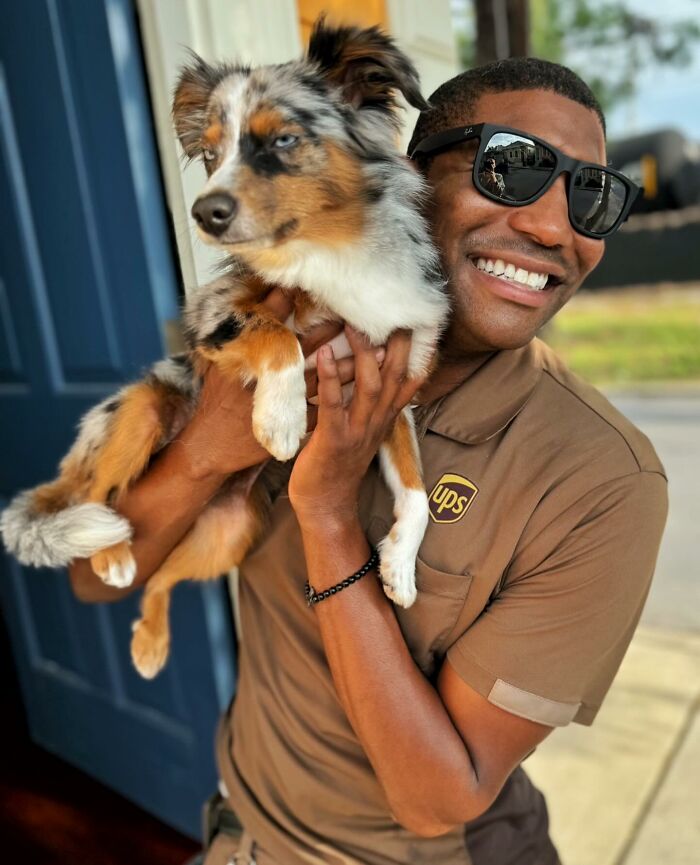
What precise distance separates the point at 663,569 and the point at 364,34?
380 centimetres

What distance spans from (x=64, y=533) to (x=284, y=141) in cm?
92

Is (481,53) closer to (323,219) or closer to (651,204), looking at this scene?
(323,219)

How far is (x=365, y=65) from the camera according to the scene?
135 centimetres

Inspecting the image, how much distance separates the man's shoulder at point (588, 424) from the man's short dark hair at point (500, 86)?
1.56ft

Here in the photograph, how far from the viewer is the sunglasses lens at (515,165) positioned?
3.98 feet

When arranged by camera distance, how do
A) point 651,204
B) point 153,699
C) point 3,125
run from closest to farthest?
point 3,125
point 153,699
point 651,204

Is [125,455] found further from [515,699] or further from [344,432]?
[515,699]

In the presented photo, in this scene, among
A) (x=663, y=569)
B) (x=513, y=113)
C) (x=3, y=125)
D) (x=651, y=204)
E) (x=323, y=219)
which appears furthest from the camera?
(x=651, y=204)

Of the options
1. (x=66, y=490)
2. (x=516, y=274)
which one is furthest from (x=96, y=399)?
(x=516, y=274)

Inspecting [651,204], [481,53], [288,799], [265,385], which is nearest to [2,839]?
[288,799]

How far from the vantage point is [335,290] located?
139cm

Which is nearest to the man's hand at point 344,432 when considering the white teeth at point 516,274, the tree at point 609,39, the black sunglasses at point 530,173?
the white teeth at point 516,274

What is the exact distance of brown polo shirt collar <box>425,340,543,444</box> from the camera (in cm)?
127

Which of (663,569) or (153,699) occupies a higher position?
(153,699)
